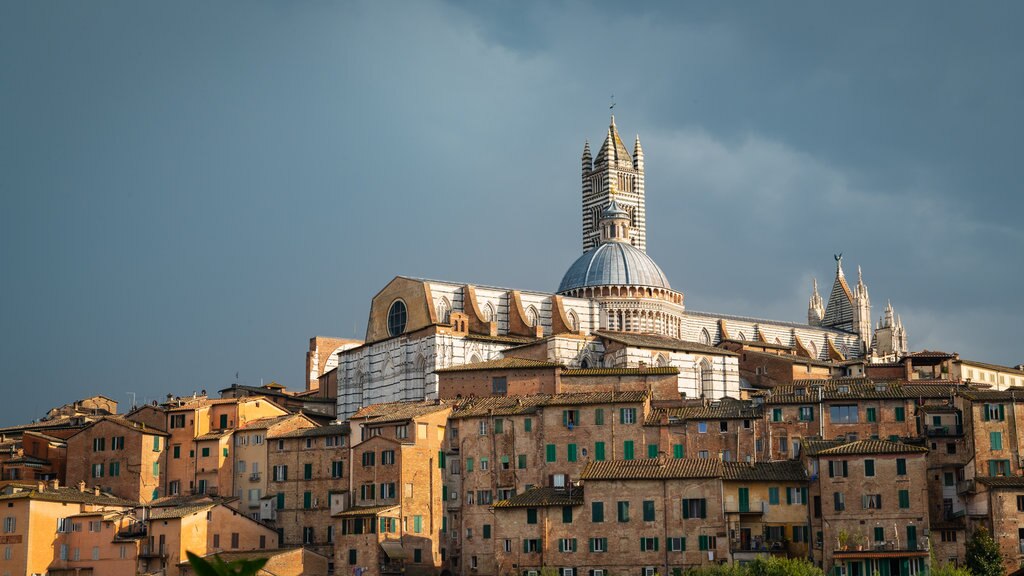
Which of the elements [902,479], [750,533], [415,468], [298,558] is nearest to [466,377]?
[415,468]

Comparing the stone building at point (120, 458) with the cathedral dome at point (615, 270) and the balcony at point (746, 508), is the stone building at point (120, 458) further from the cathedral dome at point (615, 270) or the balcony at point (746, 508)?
the cathedral dome at point (615, 270)

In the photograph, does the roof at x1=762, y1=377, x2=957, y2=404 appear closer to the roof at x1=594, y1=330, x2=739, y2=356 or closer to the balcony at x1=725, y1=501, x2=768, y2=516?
the balcony at x1=725, y1=501, x2=768, y2=516

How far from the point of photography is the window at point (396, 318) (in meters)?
84.2

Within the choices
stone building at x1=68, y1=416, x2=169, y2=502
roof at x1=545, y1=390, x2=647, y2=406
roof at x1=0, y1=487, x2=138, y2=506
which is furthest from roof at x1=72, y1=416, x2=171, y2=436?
roof at x1=545, y1=390, x2=647, y2=406

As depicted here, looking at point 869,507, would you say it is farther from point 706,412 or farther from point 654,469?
point 706,412

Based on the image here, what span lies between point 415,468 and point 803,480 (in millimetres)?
15282

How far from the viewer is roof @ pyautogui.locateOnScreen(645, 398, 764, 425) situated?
58250 millimetres

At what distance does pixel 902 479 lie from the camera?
52094 mm

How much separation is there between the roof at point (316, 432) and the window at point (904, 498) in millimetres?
23038

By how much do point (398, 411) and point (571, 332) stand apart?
67.6 ft

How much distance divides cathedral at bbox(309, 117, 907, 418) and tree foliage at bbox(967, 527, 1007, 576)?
2299 centimetres

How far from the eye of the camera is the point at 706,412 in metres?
59.1

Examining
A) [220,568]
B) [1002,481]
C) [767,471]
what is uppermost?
[767,471]

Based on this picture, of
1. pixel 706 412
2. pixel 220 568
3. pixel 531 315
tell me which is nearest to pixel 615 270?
pixel 531 315
